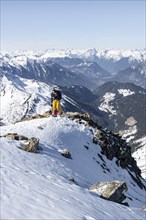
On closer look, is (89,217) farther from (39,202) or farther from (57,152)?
(57,152)

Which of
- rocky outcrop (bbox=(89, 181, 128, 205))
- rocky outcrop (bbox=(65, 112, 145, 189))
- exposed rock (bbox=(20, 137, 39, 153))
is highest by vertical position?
exposed rock (bbox=(20, 137, 39, 153))

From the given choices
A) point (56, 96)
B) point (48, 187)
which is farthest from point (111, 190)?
point (56, 96)

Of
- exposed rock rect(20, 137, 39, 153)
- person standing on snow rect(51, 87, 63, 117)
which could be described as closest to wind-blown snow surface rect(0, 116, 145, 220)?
exposed rock rect(20, 137, 39, 153)

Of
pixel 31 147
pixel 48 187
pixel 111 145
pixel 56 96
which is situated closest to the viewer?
pixel 48 187

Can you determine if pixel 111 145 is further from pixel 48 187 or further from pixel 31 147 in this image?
pixel 48 187

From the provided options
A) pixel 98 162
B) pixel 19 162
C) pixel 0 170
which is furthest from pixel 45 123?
pixel 0 170

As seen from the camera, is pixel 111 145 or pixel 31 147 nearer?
pixel 31 147

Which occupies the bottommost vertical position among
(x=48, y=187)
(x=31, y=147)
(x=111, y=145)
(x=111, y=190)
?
(x=111, y=145)

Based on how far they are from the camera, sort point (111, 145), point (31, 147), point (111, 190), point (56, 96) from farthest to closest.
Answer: point (111, 145)
point (56, 96)
point (31, 147)
point (111, 190)

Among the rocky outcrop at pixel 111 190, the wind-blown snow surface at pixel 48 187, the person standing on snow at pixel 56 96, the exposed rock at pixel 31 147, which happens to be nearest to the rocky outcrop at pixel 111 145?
the person standing on snow at pixel 56 96

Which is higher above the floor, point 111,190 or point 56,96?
point 56,96

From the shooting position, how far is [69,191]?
2575cm

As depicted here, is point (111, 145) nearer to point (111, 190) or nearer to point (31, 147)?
point (31, 147)

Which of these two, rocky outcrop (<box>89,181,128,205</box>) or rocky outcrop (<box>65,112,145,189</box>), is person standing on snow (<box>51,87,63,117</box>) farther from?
rocky outcrop (<box>89,181,128,205</box>)
